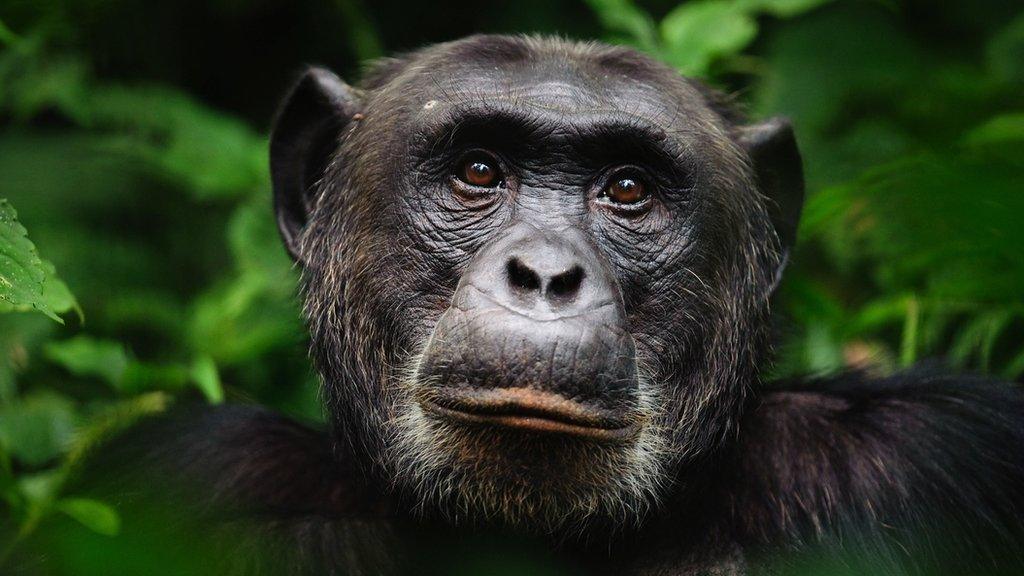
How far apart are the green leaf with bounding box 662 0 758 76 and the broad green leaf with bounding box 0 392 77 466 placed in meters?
3.83

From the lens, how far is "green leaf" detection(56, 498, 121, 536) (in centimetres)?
464

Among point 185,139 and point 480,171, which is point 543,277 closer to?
point 480,171

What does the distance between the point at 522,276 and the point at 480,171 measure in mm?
779

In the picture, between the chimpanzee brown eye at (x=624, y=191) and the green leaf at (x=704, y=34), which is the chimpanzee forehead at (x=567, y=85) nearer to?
the chimpanzee brown eye at (x=624, y=191)

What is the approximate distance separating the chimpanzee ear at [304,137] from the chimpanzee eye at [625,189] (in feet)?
4.31

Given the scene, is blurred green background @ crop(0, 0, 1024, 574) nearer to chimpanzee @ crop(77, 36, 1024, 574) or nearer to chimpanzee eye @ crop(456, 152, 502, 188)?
chimpanzee @ crop(77, 36, 1024, 574)

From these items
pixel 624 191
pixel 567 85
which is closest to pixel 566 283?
pixel 624 191

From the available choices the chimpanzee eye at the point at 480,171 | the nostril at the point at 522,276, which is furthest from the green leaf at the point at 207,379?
the nostril at the point at 522,276

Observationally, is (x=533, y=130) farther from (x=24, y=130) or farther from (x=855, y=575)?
(x=24, y=130)

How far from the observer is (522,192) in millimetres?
4496

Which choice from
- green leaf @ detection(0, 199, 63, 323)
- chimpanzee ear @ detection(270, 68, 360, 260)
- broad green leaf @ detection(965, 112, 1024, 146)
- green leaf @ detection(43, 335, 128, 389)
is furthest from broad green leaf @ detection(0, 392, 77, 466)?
broad green leaf @ detection(965, 112, 1024, 146)

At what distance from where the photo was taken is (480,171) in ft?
15.1

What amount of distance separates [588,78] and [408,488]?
5.83 feet

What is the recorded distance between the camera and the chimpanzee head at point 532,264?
3947 millimetres
